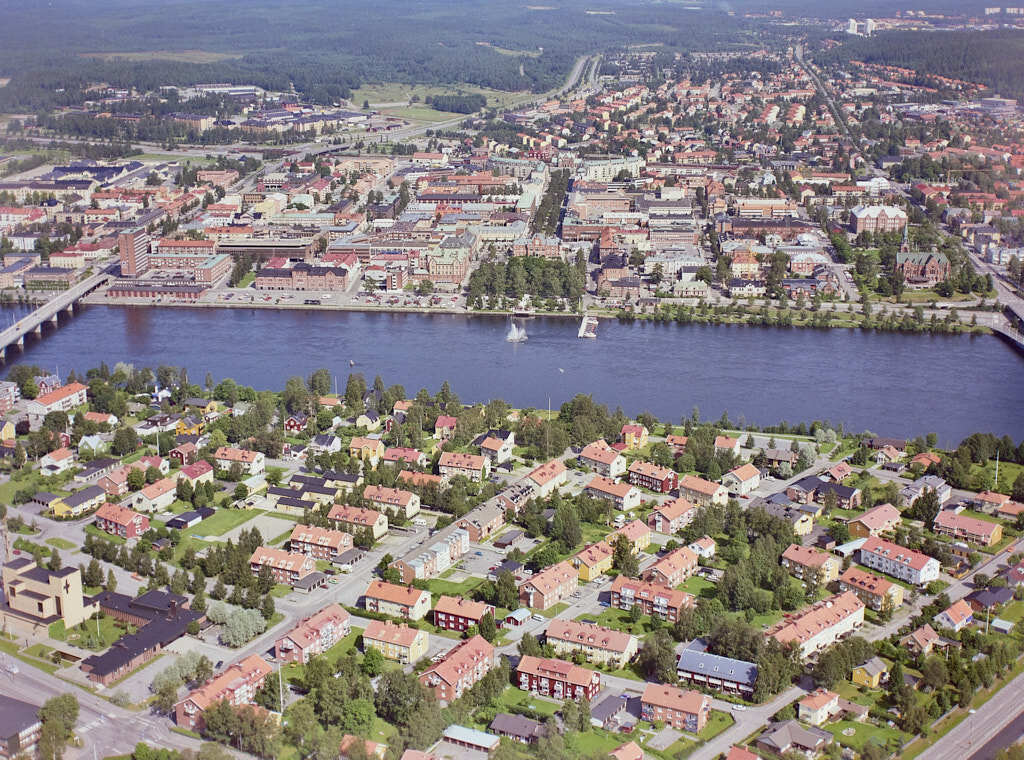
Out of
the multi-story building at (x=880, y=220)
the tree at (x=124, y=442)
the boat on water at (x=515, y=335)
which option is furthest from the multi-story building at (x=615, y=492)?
the multi-story building at (x=880, y=220)

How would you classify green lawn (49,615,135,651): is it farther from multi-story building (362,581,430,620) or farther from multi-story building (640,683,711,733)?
multi-story building (640,683,711,733)

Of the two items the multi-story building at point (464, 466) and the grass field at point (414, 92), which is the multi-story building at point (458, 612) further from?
the grass field at point (414, 92)

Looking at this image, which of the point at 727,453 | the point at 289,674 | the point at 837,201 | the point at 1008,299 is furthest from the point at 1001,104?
the point at 289,674

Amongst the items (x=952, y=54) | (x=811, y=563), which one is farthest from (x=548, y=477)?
(x=952, y=54)

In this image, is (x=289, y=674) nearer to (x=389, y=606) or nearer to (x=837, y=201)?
(x=389, y=606)

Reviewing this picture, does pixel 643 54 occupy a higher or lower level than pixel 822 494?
higher

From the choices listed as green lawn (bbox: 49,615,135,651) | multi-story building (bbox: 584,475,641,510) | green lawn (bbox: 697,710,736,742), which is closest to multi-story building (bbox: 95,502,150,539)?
green lawn (bbox: 49,615,135,651)
